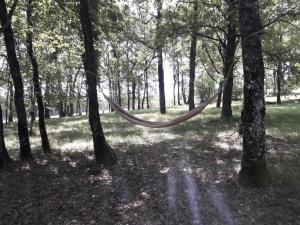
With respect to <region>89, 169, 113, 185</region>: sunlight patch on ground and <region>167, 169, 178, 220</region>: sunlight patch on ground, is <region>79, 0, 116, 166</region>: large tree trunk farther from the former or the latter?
<region>167, 169, 178, 220</region>: sunlight patch on ground

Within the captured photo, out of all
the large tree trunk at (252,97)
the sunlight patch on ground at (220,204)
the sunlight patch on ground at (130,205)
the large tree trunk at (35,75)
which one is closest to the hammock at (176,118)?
the large tree trunk at (252,97)

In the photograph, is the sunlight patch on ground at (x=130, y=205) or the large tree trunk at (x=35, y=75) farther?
the large tree trunk at (x=35, y=75)

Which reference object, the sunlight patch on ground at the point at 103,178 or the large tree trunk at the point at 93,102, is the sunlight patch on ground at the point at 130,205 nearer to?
the sunlight patch on ground at the point at 103,178

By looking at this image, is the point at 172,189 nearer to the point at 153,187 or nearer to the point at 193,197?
the point at 153,187

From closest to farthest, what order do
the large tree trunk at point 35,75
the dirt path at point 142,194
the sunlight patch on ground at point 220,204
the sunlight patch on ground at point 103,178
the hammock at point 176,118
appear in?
the sunlight patch on ground at point 220,204
the dirt path at point 142,194
the hammock at point 176,118
the sunlight patch on ground at point 103,178
the large tree trunk at point 35,75

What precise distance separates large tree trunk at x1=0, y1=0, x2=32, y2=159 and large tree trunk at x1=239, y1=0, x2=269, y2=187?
634 cm

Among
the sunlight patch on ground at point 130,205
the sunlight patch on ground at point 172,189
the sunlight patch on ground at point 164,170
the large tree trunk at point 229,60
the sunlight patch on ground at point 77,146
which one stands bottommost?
the sunlight patch on ground at point 130,205

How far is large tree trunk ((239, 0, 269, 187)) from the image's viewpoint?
23.1 ft

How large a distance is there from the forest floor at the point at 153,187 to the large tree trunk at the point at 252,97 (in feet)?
1.17

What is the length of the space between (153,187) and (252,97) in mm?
2967

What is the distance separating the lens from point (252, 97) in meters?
7.07

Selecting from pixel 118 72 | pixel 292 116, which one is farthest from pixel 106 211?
pixel 118 72

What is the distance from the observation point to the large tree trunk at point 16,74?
9227mm

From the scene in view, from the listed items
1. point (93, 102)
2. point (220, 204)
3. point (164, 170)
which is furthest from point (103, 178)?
point (220, 204)
